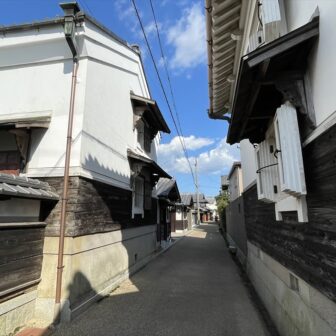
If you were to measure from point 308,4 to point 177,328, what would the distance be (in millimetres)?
5684

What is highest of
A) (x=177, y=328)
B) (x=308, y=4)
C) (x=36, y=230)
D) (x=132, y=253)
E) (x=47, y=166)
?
(x=308, y=4)

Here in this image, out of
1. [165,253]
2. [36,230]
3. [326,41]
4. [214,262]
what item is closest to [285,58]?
[326,41]

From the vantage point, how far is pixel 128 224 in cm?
953

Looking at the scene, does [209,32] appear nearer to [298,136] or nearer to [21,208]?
[298,136]

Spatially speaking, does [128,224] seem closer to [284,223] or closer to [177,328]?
[177,328]

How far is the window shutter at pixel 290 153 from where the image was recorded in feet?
10.2

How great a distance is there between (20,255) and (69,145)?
250 cm

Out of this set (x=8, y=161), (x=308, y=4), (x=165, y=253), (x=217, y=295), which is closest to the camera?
(x=308, y=4)

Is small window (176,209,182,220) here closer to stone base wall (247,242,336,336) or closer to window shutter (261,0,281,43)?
stone base wall (247,242,336,336)

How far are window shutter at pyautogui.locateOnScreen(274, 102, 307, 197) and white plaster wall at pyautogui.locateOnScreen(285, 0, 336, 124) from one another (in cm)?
28

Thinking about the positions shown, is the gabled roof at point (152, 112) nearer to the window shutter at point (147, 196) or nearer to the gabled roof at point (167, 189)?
the window shutter at point (147, 196)

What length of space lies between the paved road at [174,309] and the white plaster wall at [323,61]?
14.2ft

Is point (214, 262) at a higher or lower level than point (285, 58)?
lower

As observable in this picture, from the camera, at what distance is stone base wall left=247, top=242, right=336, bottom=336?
9.91ft
